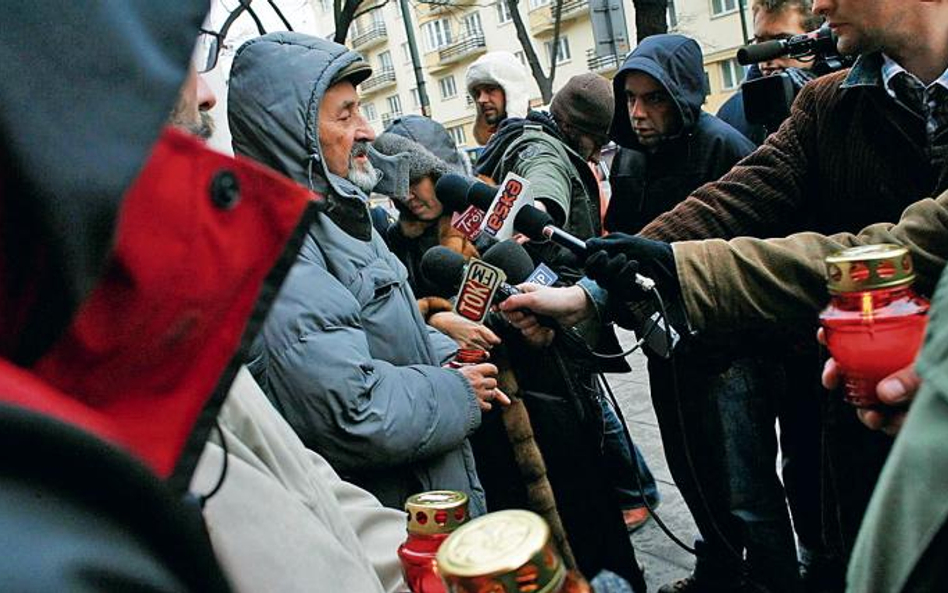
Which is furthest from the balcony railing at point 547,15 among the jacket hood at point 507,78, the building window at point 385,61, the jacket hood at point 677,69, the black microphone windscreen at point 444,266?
the black microphone windscreen at point 444,266

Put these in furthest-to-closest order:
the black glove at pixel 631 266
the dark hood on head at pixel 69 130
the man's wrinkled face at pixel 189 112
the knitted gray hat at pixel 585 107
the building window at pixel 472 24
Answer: the building window at pixel 472 24 → the knitted gray hat at pixel 585 107 → the black glove at pixel 631 266 → the man's wrinkled face at pixel 189 112 → the dark hood on head at pixel 69 130

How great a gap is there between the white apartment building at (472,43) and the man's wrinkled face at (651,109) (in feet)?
82.4

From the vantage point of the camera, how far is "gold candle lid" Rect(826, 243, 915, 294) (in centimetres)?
120

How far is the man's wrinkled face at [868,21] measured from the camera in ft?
6.16

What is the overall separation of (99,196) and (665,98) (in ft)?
9.84

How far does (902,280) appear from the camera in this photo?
121 centimetres

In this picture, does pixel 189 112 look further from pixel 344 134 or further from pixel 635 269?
pixel 635 269

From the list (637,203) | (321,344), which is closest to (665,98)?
(637,203)

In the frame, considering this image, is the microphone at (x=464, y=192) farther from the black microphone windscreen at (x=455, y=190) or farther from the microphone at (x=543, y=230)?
the microphone at (x=543, y=230)

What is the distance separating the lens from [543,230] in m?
2.27

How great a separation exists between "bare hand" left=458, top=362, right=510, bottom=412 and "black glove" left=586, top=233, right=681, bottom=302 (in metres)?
0.54

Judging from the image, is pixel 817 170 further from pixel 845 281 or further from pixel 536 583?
pixel 536 583

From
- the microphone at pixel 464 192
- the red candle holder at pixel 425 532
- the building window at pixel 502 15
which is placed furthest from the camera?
the building window at pixel 502 15

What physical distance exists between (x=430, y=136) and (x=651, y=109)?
4.10ft
